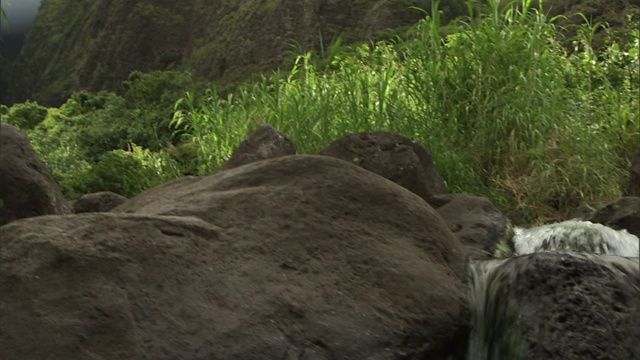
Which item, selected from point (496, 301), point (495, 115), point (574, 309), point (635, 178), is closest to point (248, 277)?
point (496, 301)

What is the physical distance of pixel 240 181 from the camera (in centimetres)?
490

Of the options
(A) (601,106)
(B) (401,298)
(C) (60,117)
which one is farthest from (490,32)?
(C) (60,117)

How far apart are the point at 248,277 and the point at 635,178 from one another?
392cm

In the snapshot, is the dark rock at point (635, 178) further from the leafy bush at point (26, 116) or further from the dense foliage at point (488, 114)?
the leafy bush at point (26, 116)

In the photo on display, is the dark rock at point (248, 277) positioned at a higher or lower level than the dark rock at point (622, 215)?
higher

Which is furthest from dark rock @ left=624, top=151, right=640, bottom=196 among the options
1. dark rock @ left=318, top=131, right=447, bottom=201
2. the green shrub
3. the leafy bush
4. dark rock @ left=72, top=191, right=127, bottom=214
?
the leafy bush

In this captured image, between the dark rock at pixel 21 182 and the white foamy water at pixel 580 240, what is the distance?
8.90ft

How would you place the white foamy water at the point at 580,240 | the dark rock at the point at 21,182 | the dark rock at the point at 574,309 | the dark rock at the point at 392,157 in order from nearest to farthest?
the dark rock at the point at 574,309 < the dark rock at the point at 21,182 < the white foamy water at the point at 580,240 < the dark rock at the point at 392,157

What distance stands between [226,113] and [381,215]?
5207 millimetres

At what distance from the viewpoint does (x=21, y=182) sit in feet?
14.7

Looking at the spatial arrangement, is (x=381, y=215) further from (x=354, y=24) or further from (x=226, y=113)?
(x=354, y=24)

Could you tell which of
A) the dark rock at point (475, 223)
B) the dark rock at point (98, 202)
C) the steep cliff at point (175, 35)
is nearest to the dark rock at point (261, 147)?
the dark rock at point (98, 202)

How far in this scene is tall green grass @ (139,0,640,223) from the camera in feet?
25.0

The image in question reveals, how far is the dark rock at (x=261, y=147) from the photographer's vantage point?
267 inches
